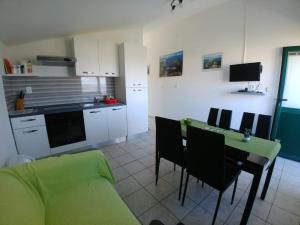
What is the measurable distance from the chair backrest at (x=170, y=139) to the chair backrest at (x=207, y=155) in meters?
0.18

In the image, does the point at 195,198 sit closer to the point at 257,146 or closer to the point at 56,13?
the point at 257,146

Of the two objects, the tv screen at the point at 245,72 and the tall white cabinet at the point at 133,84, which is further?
the tall white cabinet at the point at 133,84

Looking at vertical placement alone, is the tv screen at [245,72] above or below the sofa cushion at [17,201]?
above

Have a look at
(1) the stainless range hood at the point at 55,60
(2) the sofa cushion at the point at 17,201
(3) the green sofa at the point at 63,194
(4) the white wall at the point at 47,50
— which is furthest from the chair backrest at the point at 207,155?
(4) the white wall at the point at 47,50

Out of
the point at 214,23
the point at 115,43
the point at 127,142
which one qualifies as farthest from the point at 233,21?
the point at 127,142

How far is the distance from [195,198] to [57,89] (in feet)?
10.2

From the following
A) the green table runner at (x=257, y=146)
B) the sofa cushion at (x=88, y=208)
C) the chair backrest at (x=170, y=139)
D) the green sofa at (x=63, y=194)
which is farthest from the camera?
the chair backrest at (x=170, y=139)

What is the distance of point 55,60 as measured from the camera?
8.85ft

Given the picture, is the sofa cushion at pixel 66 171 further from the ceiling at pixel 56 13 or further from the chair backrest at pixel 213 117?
the chair backrest at pixel 213 117

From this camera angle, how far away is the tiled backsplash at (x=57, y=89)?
2.67 metres

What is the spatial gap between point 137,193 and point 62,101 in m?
2.41

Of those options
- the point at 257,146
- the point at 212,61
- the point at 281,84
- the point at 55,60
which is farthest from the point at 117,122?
the point at 281,84

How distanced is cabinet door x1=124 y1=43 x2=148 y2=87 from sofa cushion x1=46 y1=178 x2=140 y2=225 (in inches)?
95.6

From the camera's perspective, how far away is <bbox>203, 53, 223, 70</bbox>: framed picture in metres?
3.58
